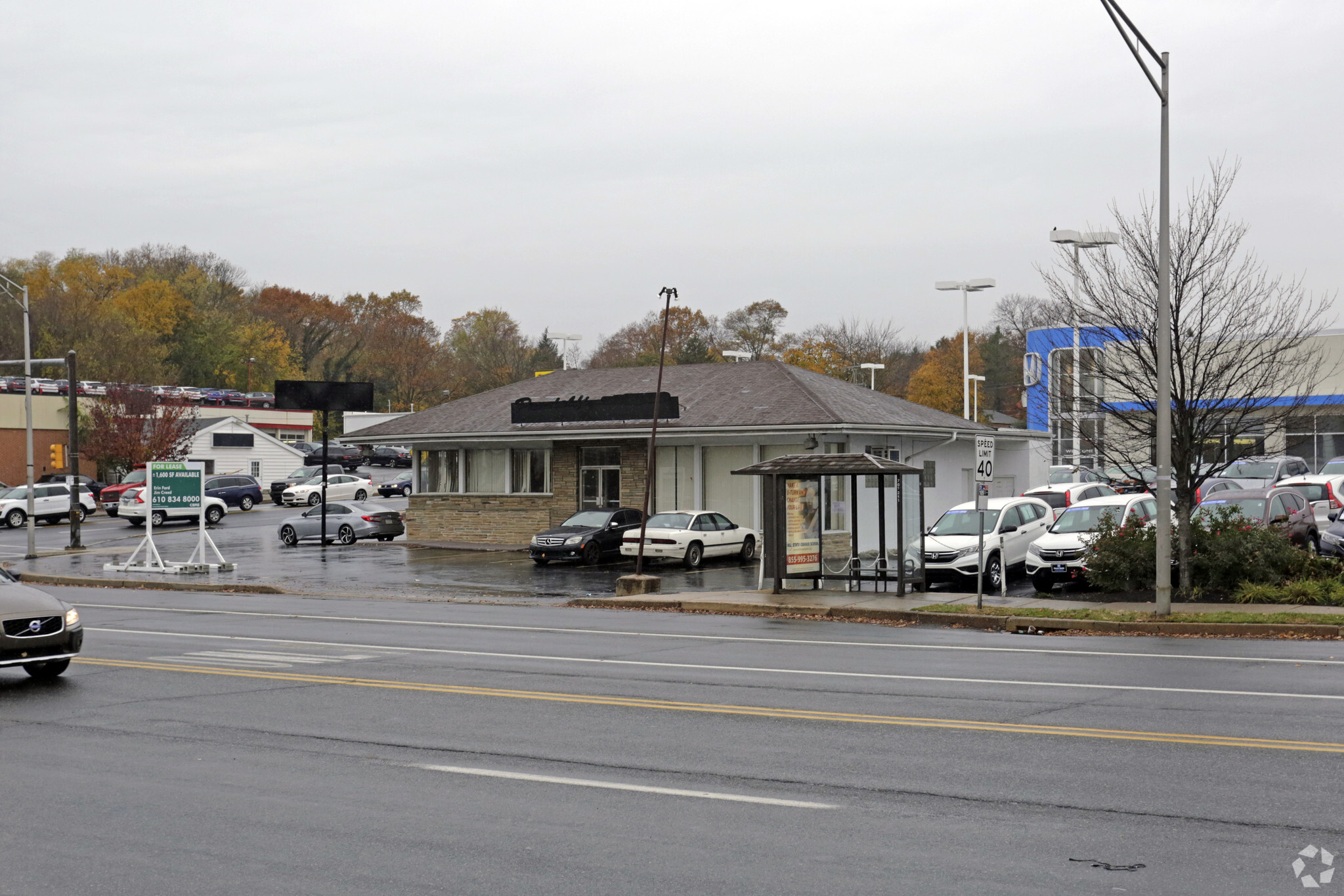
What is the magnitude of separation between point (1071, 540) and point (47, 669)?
17.3m

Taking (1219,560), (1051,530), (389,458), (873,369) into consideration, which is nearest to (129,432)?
(389,458)

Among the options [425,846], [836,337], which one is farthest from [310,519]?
[836,337]

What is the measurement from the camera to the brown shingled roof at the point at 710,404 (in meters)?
35.3

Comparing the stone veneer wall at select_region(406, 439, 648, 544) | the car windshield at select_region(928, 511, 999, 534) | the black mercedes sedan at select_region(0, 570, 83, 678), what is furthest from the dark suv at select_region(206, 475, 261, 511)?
the black mercedes sedan at select_region(0, 570, 83, 678)

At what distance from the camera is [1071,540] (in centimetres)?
2362

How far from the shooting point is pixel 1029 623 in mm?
18938

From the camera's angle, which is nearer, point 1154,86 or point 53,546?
point 1154,86

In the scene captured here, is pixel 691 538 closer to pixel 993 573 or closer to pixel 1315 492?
pixel 993 573

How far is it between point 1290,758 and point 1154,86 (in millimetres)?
12560

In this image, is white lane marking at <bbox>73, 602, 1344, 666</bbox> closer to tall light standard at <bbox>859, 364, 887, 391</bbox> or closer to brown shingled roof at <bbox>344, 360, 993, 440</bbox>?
brown shingled roof at <bbox>344, 360, 993, 440</bbox>

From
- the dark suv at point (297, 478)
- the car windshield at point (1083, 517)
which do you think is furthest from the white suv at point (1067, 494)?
the dark suv at point (297, 478)

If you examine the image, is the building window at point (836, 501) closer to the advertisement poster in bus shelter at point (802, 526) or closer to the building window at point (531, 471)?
the advertisement poster in bus shelter at point (802, 526)

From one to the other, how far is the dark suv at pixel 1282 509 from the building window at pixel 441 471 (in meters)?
23.2

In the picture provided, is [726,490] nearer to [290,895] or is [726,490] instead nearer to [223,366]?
[290,895]
